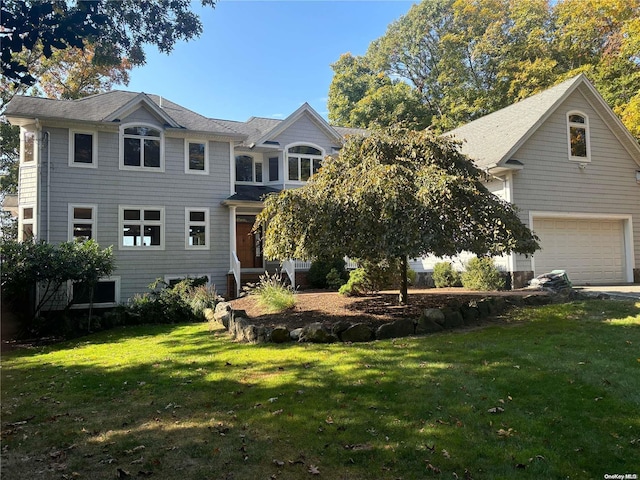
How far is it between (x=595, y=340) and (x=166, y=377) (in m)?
6.55

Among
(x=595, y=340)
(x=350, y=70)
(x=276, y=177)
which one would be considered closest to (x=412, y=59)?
(x=350, y=70)

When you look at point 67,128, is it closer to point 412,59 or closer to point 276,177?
point 276,177

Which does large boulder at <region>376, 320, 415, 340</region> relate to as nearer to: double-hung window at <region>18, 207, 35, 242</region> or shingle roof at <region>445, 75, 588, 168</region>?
shingle roof at <region>445, 75, 588, 168</region>

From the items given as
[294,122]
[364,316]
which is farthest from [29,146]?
[364,316]

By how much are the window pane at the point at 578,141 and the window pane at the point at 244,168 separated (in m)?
12.9

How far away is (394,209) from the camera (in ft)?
24.8

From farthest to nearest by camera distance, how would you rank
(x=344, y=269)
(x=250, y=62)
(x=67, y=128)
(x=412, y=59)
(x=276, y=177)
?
(x=412, y=59) < (x=276, y=177) < (x=344, y=269) < (x=67, y=128) < (x=250, y=62)

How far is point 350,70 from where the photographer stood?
3309 centimetres

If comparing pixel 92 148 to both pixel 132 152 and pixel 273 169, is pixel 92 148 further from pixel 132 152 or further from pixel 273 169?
pixel 273 169

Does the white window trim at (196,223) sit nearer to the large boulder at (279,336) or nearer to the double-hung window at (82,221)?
the double-hung window at (82,221)

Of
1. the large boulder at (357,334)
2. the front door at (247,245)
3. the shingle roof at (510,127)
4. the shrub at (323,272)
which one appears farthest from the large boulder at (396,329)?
the front door at (247,245)

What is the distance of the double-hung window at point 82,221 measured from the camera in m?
14.6

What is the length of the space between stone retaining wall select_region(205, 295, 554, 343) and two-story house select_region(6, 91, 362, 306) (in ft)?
20.5

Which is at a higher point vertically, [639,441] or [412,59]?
[412,59]
